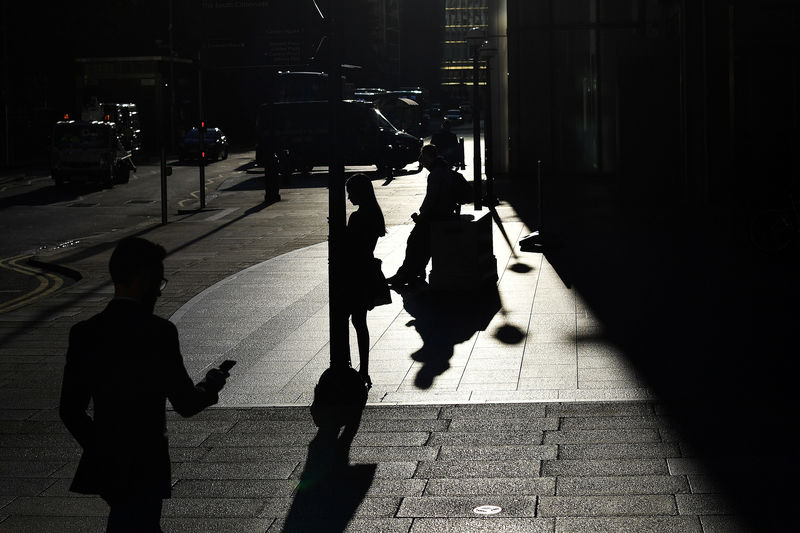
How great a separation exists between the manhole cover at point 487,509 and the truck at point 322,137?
1387 inches

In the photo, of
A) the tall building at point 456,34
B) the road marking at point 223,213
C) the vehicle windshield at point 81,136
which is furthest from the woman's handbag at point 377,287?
the tall building at point 456,34

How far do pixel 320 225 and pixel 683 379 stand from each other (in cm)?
1571

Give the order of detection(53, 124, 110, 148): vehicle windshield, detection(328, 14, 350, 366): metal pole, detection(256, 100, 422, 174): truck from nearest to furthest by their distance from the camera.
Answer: detection(328, 14, 350, 366): metal pole → detection(53, 124, 110, 148): vehicle windshield → detection(256, 100, 422, 174): truck

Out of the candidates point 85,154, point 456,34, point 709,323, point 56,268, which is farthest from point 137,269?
point 456,34

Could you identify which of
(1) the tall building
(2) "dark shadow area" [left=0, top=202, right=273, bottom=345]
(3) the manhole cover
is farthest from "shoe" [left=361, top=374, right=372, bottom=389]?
(1) the tall building

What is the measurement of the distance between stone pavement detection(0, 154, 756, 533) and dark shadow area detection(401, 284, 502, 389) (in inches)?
1.6

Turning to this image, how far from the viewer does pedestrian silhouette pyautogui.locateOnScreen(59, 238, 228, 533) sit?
4.19 metres

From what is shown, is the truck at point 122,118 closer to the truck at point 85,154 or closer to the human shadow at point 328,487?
the truck at point 85,154

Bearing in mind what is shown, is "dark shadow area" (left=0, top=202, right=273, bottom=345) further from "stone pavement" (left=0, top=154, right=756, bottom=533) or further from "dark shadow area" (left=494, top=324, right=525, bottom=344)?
"dark shadow area" (left=494, top=324, right=525, bottom=344)

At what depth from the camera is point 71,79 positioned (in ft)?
209

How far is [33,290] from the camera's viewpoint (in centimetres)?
1647

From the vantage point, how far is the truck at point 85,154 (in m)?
37.4

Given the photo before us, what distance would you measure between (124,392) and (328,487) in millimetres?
2540

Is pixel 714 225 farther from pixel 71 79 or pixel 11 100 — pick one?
pixel 71 79
